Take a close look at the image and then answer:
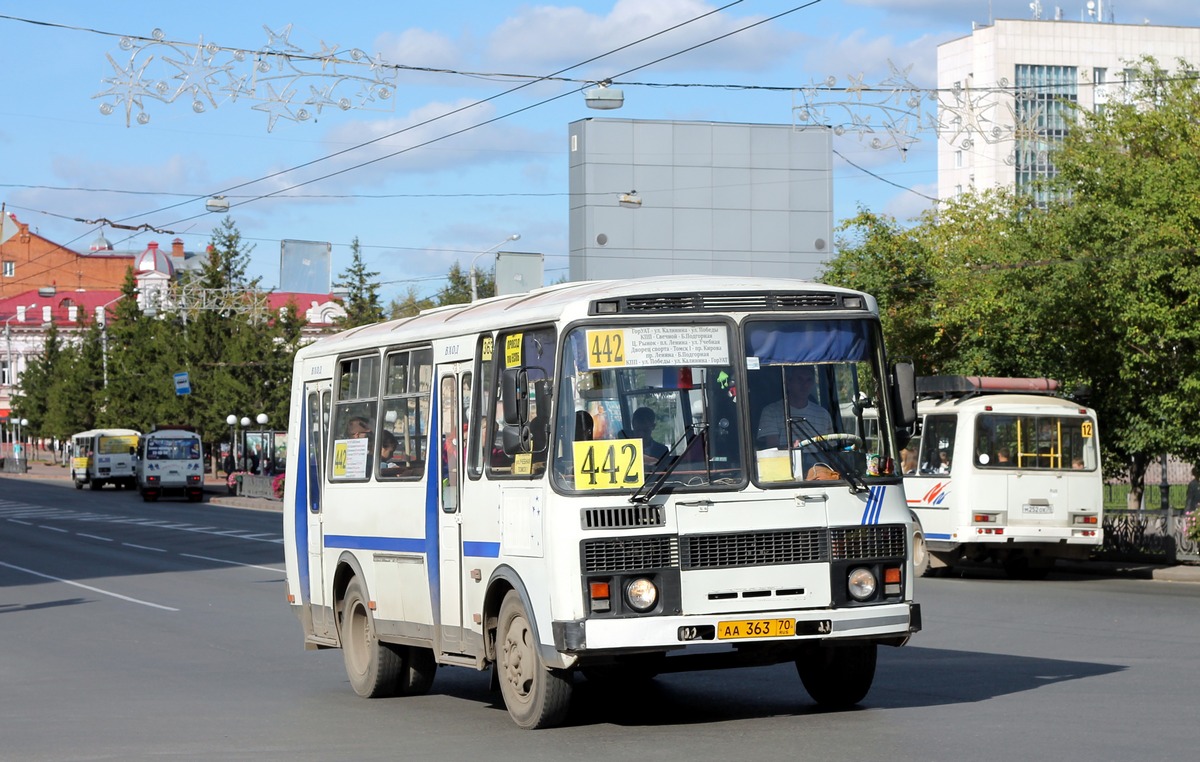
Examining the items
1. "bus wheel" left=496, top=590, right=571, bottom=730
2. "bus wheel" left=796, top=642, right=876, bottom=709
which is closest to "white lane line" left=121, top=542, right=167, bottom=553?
"bus wheel" left=496, top=590, right=571, bottom=730

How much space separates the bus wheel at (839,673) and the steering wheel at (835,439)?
139 centimetres

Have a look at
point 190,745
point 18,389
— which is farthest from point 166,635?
point 18,389

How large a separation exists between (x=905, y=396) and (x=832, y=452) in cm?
71

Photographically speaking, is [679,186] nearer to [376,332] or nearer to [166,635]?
[166,635]

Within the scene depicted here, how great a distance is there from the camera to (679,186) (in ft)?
222

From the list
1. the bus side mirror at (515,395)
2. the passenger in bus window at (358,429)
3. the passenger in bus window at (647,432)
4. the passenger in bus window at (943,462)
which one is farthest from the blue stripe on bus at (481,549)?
the passenger in bus window at (943,462)

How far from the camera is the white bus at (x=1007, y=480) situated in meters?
26.2

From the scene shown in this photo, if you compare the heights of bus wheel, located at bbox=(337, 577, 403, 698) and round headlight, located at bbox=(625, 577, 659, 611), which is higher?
round headlight, located at bbox=(625, 577, 659, 611)

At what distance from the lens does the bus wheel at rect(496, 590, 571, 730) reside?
10531 mm

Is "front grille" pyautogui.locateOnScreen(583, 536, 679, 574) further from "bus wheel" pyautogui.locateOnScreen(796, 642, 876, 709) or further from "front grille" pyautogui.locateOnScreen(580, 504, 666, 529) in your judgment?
"bus wheel" pyautogui.locateOnScreen(796, 642, 876, 709)

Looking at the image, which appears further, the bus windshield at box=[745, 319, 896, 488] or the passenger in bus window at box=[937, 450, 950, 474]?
the passenger in bus window at box=[937, 450, 950, 474]

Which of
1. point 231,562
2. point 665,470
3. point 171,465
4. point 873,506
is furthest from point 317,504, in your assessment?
point 171,465

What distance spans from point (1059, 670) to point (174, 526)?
122 ft

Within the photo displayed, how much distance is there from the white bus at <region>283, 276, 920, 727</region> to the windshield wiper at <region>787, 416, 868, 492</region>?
12 millimetres
